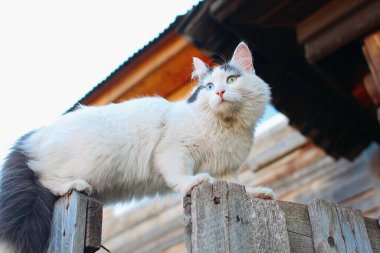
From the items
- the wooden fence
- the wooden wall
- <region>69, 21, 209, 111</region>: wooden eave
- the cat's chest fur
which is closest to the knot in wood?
the wooden fence

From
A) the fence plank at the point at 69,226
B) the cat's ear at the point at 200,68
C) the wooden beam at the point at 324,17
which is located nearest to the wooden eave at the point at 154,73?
the wooden beam at the point at 324,17

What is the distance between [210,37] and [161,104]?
193 centimetres

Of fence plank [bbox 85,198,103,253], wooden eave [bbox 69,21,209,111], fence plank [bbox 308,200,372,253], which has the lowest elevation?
wooden eave [bbox 69,21,209,111]

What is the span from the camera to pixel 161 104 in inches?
108

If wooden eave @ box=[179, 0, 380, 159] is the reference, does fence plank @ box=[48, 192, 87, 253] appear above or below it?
above

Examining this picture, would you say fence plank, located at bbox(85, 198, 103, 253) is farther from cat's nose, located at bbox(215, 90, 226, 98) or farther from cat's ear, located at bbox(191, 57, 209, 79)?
cat's ear, located at bbox(191, 57, 209, 79)

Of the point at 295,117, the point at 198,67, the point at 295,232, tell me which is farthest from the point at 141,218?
the point at 295,232

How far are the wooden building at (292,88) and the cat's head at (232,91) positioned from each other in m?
0.82

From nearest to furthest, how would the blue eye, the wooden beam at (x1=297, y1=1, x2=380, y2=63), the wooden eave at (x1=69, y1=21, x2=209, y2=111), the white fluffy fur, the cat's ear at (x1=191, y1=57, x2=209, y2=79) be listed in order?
the white fluffy fur
the blue eye
the cat's ear at (x1=191, y1=57, x2=209, y2=79)
the wooden beam at (x1=297, y1=1, x2=380, y2=63)
the wooden eave at (x1=69, y1=21, x2=209, y2=111)

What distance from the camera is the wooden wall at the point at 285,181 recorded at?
5.75 meters

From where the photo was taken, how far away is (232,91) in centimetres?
258

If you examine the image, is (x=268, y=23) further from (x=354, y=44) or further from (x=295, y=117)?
(x=295, y=117)

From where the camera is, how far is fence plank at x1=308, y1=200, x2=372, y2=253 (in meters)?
1.74

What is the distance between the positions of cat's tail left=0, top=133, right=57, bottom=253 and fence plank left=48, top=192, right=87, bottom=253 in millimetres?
45
